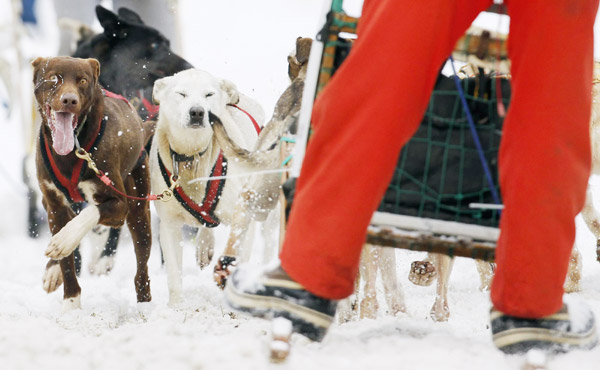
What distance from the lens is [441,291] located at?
4.05 metres

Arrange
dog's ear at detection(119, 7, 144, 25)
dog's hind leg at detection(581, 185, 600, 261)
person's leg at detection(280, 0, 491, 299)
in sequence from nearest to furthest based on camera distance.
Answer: person's leg at detection(280, 0, 491, 299) → dog's hind leg at detection(581, 185, 600, 261) → dog's ear at detection(119, 7, 144, 25)

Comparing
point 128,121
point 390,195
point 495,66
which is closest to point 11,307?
point 128,121

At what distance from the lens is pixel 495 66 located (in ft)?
6.55

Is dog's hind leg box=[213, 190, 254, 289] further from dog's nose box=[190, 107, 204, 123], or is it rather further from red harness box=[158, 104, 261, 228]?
dog's nose box=[190, 107, 204, 123]

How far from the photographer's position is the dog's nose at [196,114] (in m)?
4.56

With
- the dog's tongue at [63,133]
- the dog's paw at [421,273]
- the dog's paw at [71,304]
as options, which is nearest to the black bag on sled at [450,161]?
the dog's paw at [421,273]

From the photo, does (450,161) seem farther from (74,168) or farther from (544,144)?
(74,168)

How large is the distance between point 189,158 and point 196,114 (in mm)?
413

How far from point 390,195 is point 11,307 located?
292 cm

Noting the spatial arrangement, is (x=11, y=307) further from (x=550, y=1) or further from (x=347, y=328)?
(x=550, y=1)

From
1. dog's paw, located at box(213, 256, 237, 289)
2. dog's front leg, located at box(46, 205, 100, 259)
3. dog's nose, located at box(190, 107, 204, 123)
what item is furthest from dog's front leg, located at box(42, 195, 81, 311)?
dog's paw, located at box(213, 256, 237, 289)

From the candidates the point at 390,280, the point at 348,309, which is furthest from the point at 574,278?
the point at 348,309

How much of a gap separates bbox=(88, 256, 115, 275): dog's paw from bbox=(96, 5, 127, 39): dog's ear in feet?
6.30

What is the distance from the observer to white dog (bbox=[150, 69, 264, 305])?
4.69m
